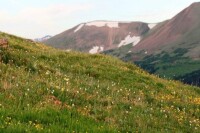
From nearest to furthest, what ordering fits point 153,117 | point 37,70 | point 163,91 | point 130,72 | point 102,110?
point 102,110 < point 153,117 < point 37,70 < point 163,91 < point 130,72

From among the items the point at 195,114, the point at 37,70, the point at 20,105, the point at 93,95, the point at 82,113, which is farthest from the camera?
the point at 37,70

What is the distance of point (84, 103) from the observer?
1664 centimetres

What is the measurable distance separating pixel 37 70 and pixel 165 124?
9177 millimetres

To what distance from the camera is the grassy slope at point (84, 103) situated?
1222cm

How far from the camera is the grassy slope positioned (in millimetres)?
12219

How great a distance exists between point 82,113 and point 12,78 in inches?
198

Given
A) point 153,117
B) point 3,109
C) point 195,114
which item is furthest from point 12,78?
point 195,114

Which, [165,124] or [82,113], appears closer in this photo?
[82,113]

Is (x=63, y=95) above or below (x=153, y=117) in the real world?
above

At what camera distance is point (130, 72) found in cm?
2953

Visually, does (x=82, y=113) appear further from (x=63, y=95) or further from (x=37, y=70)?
(x=37, y=70)

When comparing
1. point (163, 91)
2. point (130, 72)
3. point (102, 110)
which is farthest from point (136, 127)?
point (130, 72)

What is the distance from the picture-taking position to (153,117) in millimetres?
17141

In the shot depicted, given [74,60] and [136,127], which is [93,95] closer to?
[136,127]
